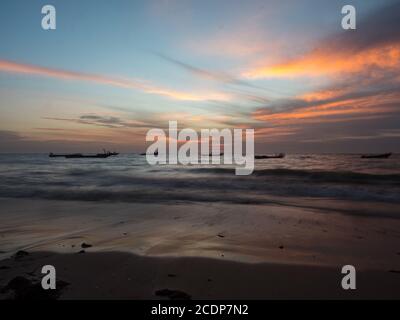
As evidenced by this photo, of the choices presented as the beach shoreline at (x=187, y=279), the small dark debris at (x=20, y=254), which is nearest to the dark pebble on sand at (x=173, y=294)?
the beach shoreline at (x=187, y=279)

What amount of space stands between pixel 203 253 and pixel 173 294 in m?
1.62

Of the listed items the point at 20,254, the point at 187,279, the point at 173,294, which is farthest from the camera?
the point at 20,254

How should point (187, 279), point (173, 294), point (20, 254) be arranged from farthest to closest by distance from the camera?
point (20, 254) < point (187, 279) < point (173, 294)

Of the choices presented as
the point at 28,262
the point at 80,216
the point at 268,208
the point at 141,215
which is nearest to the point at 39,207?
the point at 80,216

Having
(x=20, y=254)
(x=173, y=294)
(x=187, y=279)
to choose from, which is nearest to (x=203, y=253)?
(x=187, y=279)

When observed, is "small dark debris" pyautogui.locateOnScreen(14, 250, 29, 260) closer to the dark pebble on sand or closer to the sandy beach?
the sandy beach

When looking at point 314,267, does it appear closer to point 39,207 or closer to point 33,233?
point 33,233

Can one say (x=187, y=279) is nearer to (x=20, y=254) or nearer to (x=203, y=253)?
(x=203, y=253)

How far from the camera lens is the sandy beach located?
3.98m

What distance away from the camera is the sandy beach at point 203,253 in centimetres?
398

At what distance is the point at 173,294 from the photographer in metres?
3.79

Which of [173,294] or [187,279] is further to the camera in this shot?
[187,279]
